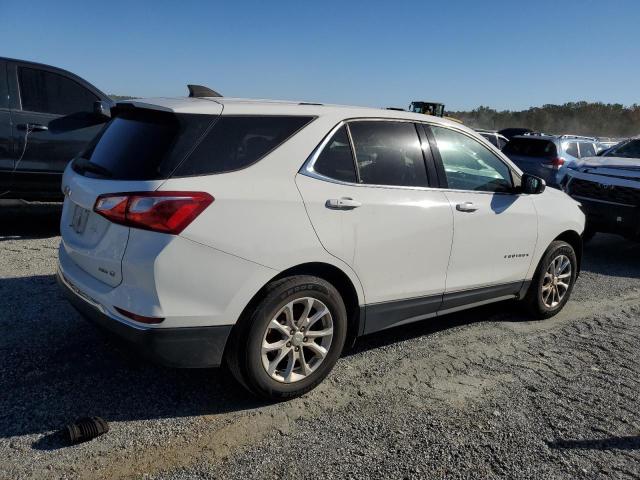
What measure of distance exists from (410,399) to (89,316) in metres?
1.96

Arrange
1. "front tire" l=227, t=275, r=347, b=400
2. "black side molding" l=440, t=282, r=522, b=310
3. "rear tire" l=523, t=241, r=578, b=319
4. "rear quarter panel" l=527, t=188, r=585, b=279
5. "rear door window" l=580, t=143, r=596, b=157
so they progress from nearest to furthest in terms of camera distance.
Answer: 1. "front tire" l=227, t=275, r=347, b=400
2. "black side molding" l=440, t=282, r=522, b=310
3. "rear quarter panel" l=527, t=188, r=585, b=279
4. "rear tire" l=523, t=241, r=578, b=319
5. "rear door window" l=580, t=143, r=596, b=157

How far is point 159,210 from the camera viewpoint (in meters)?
2.75

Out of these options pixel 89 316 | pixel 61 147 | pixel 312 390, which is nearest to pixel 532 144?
pixel 61 147

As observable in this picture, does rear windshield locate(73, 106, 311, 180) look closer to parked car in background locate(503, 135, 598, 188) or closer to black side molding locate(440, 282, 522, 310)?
black side molding locate(440, 282, 522, 310)

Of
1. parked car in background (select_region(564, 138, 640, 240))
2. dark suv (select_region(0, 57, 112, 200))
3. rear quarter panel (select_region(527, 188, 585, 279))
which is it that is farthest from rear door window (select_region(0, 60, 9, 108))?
parked car in background (select_region(564, 138, 640, 240))

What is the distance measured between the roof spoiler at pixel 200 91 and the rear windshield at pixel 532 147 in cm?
1029

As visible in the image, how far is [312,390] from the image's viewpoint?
11.5 feet

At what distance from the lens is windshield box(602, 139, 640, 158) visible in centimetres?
931

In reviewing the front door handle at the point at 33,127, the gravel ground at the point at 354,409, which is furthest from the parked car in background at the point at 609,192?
the front door handle at the point at 33,127

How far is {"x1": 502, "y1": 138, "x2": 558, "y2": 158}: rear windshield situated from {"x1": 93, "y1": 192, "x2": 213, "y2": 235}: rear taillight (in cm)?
1117

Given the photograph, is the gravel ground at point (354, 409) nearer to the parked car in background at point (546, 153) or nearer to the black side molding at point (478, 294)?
the black side molding at point (478, 294)

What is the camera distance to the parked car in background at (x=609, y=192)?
7352 millimetres

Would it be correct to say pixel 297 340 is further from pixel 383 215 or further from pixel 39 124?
pixel 39 124

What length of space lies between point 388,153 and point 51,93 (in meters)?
4.83
